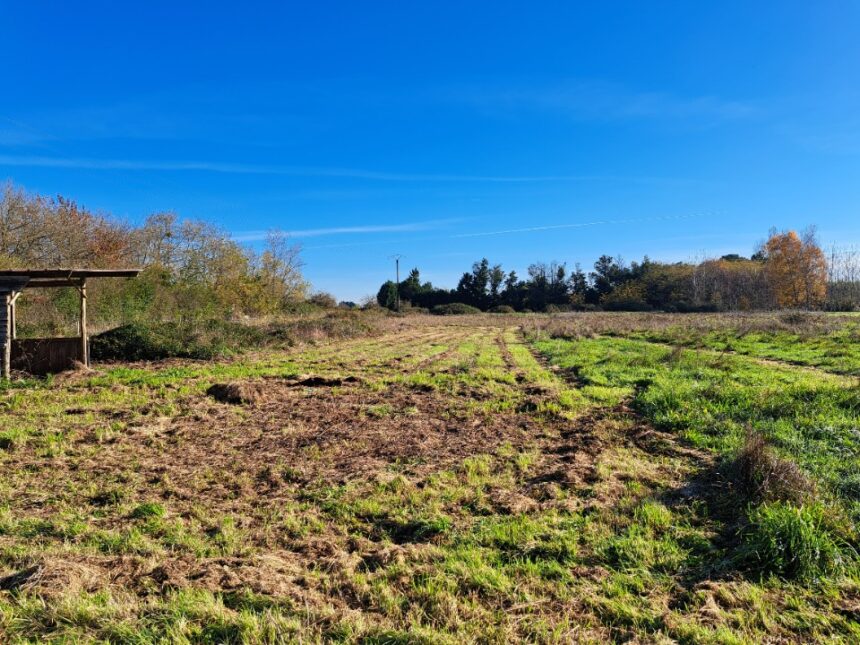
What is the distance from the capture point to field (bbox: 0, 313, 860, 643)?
114 inches

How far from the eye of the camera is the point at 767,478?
4.42m

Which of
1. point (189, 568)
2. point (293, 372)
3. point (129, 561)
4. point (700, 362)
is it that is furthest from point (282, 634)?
point (700, 362)

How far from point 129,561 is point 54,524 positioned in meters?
1.25

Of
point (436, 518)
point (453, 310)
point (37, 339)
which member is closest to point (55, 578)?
point (436, 518)

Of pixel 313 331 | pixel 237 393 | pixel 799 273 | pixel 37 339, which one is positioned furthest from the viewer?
pixel 799 273

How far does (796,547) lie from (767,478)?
1.13 m

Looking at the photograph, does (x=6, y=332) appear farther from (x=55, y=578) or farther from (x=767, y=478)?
(x=767, y=478)

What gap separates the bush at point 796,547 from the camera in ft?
11.0

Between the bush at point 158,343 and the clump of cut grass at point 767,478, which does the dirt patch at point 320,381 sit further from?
the clump of cut grass at point 767,478

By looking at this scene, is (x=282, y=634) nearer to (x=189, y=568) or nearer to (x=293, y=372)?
(x=189, y=568)

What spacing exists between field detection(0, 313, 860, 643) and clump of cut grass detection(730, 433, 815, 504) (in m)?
0.02

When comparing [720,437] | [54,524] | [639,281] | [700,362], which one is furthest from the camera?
[639,281]

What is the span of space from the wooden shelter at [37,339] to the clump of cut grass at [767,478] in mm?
14225

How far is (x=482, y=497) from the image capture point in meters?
4.77
